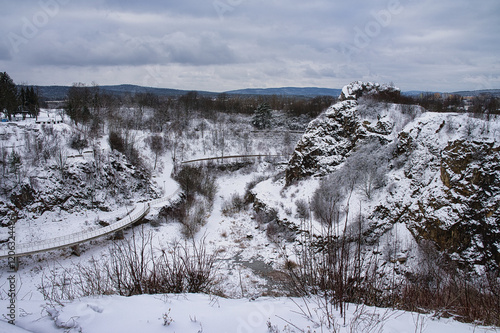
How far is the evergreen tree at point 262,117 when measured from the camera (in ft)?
227

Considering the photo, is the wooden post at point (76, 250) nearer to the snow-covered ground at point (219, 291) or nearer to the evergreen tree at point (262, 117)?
the snow-covered ground at point (219, 291)

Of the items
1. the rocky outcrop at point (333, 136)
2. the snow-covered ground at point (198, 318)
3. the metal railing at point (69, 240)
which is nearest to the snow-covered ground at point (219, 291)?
the snow-covered ground at point (198, 318)

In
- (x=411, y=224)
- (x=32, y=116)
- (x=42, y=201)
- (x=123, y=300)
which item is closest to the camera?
(x=123, y=300)

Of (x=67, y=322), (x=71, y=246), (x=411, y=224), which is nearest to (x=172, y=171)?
(x=71, y=246)

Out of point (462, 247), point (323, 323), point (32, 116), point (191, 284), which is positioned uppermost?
point (32, 116)

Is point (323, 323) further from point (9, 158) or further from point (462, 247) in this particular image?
point (9, 158)

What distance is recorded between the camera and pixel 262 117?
69.6m

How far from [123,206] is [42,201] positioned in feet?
23.2

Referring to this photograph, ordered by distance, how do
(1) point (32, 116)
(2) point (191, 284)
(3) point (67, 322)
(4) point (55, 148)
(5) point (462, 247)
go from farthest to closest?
(1) point (32, 116) < (4) point (55, 148) < (5) point (462, 247) < (2) point (191, 284) < (3) point (67, 322)

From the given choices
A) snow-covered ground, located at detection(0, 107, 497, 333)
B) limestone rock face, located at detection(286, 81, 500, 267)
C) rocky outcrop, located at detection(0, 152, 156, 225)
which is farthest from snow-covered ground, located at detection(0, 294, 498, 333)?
rocky outcrop, located at detection(0, 152, 156, 225)

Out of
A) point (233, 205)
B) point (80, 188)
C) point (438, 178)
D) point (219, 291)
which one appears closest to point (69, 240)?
point (80, 188)

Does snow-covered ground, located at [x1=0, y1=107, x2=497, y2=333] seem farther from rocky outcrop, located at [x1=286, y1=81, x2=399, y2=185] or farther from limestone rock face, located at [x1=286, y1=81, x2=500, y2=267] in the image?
rocky outcrop, located at [x1=286, y1=81, x2=399, y2=185]

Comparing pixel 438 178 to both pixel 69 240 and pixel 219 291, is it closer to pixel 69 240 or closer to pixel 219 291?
pixel 219 291

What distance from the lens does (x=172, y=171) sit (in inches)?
1684
